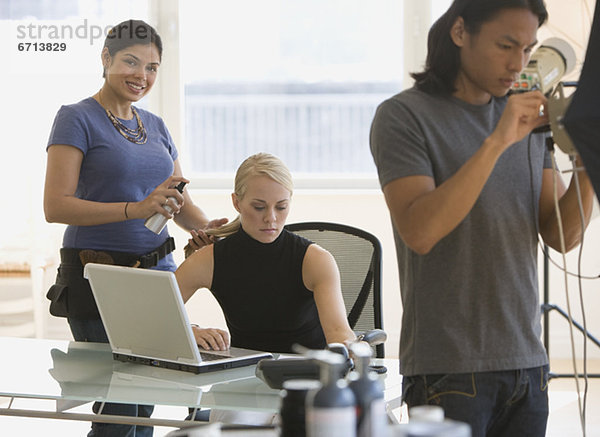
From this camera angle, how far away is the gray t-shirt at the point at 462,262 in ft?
4.67

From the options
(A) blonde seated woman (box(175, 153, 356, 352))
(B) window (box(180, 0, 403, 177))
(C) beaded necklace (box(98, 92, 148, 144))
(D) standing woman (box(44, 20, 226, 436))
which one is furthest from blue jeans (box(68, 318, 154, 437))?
(B) window (box(180, 0, 403, 177))

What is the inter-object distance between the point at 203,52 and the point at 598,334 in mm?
2742

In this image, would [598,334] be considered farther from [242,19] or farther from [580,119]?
[580,119]

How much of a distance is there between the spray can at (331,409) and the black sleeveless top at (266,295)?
4.04ft

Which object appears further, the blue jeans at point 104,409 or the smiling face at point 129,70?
the smiling face at point 129,70

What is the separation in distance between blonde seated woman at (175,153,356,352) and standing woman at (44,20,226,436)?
0.15 meters

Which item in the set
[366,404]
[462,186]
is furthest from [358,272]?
[366,404]

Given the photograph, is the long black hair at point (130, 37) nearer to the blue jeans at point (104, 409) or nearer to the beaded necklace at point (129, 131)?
the beaded necklace at point (129, 131)

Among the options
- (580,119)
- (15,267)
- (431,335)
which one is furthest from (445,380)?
(15,267)

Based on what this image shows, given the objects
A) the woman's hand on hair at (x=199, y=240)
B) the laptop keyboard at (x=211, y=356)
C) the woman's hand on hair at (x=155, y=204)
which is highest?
the woman's hand on hair at (x=155, y=204)

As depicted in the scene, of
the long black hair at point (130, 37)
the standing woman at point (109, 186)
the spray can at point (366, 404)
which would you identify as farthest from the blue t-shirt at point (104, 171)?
the spray can at point (366, 404)

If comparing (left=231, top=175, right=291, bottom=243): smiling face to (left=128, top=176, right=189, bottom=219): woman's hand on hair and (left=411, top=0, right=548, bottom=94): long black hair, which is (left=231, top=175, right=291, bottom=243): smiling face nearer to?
(left=128, top=176, right=189, bottom=219): woman's hand on hair

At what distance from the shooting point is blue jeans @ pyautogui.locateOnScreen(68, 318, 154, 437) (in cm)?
231

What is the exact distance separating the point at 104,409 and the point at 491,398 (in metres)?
1.36
